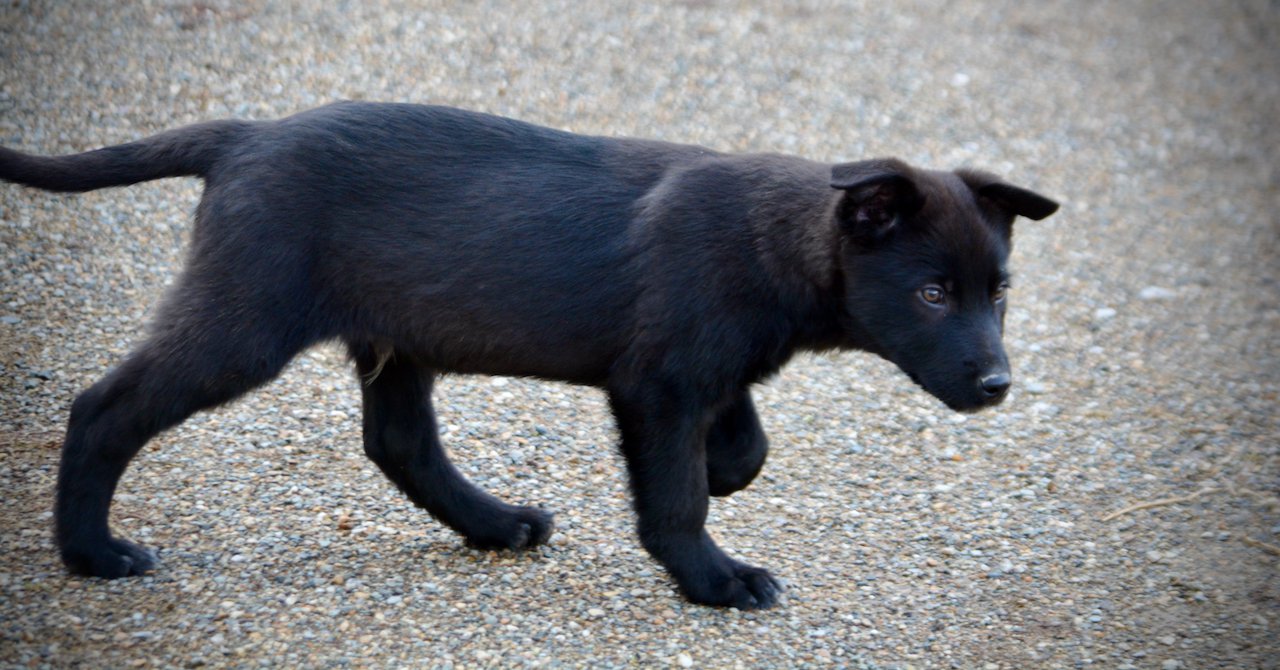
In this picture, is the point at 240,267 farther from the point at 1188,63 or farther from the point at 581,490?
the point at 1188,63

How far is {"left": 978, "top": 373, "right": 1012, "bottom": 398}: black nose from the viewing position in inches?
169

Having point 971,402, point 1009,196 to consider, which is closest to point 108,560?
point 971,402

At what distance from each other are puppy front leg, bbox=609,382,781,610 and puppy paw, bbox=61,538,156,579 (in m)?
1.78

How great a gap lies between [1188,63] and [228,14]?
9.33 metres

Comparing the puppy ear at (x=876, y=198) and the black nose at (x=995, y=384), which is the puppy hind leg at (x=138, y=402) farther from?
the black nose at (x=995, y=384)

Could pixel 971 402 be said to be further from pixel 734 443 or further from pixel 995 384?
pixel 734 443

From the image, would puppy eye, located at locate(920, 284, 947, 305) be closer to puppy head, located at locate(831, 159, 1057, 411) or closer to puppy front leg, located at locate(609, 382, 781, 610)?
puppy head, located at locate(831, 159, 1057, 411)

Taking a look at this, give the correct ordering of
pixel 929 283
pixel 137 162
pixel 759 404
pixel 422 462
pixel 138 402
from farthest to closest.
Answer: pixel 759 404 → pixel 422 462 → pixel 137 162 → pixel 929 283 → pixel 138 402

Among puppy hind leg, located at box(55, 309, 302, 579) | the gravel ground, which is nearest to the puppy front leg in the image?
the gravel ground

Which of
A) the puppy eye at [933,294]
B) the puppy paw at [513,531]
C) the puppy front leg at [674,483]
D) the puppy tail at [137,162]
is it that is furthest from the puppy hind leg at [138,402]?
the puppy eye at [933,294]

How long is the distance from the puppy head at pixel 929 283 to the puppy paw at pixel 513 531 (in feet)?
5.03

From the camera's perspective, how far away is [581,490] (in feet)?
18.1

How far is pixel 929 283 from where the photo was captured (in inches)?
171

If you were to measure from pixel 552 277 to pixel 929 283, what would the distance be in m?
1.34
